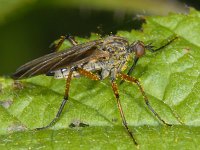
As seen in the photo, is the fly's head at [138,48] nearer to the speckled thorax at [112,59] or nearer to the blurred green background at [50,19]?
the speckled thorax at [112,59]

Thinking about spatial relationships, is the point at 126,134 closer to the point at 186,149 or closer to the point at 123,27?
the point at 186,149

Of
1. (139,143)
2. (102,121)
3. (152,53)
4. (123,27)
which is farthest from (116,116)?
(123,27)

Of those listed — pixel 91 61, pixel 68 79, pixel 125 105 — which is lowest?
pixel 125 105

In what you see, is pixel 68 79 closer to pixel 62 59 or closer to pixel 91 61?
pixel 62 59

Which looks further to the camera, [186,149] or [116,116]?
[116,116]

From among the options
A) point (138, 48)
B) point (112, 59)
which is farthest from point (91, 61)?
point (138, 48)

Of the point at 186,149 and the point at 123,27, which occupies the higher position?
the point at 123,27

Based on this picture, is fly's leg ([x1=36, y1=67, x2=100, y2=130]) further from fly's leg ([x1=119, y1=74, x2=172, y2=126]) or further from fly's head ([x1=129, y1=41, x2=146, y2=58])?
fly's head ([x1=129, y1=41, x2=146, y2=58])
